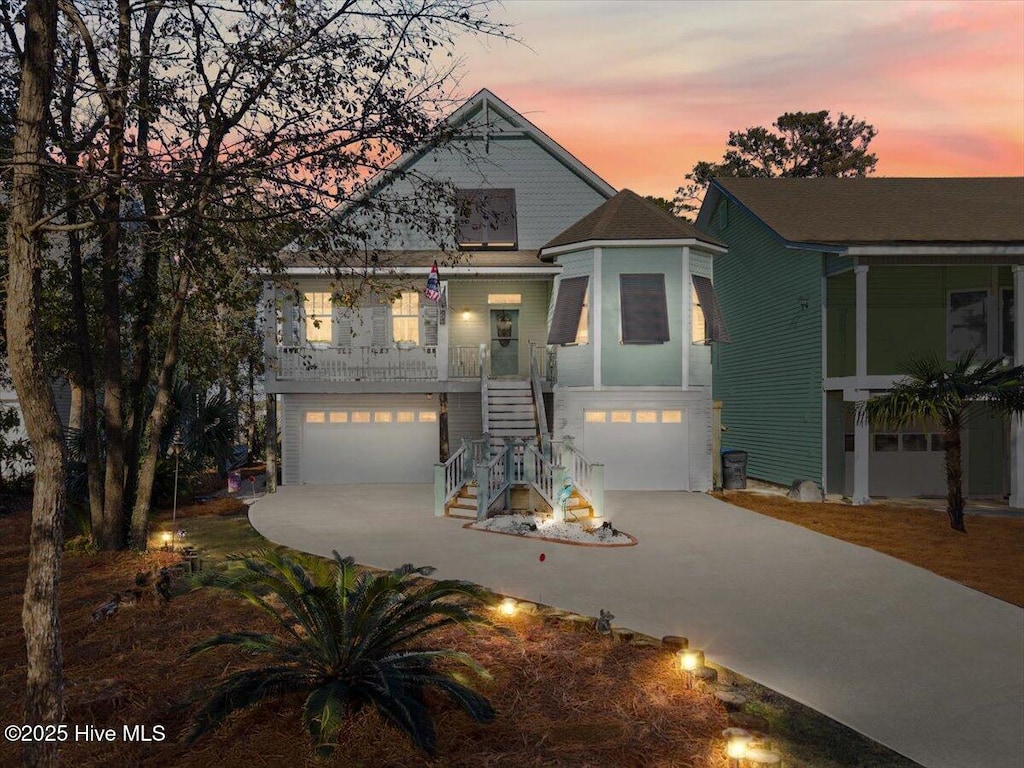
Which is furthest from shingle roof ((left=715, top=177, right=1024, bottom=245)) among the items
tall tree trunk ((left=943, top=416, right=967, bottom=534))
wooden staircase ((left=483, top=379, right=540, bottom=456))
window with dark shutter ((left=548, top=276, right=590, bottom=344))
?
wooden staircase ((left=483, top=379, right=540, bottom=456))

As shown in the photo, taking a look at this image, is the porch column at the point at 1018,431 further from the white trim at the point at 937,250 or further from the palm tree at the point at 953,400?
the palm tree at the point at 953,400

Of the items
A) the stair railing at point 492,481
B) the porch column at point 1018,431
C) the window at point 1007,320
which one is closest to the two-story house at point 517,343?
the stair railing at point 492,481

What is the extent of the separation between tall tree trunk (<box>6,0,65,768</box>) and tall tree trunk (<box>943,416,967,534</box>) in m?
14.4

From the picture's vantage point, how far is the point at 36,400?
442 centimetres

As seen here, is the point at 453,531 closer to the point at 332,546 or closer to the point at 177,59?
the point at 332,546

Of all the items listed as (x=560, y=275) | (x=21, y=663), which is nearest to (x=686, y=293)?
(x=560, y=275)

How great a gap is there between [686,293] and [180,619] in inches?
576

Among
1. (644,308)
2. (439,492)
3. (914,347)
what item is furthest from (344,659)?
(914,347)

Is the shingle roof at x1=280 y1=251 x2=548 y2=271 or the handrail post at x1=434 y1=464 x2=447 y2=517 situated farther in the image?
the shingle roof at x1=280 y1=251 x2=548 y2=271

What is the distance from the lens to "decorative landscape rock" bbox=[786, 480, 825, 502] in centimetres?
1756

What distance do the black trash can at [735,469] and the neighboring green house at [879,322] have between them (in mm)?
1509

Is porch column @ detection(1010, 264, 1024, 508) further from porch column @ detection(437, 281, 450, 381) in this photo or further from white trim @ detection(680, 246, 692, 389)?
porch column @ detection(437, 281, 450, 381)

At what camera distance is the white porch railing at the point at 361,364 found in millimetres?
19953

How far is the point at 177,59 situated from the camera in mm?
8086
